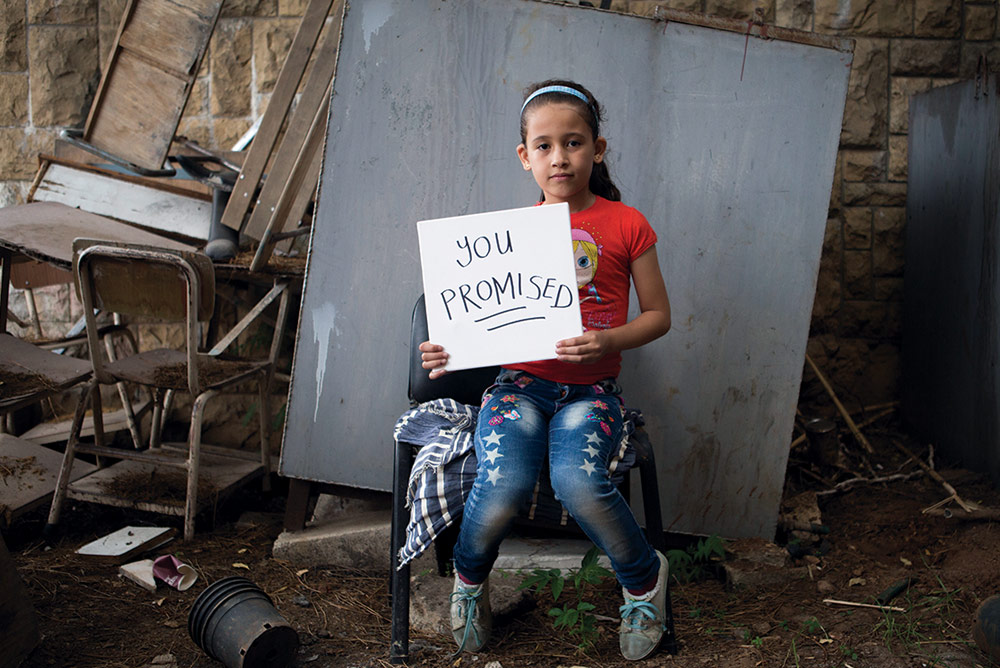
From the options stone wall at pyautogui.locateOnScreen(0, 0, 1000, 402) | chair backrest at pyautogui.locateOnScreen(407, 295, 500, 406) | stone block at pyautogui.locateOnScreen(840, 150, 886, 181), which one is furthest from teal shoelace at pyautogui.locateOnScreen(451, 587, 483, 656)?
stone block at pyautogui.locateOnScreen(840, 150, 886, 181)

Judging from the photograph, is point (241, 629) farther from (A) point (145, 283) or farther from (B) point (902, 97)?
(B) point (902, 97)

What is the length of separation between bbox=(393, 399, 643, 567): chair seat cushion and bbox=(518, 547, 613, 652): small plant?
29 centimetres

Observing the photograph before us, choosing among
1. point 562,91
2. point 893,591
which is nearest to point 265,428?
point 562,91

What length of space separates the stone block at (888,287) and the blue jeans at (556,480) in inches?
102

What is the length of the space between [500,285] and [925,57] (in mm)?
3185

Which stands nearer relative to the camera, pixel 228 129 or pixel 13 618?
pixel 13 618

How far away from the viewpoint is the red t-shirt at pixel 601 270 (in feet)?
7.51

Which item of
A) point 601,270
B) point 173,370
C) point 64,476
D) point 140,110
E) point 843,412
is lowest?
point 64,476

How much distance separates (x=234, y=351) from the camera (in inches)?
172

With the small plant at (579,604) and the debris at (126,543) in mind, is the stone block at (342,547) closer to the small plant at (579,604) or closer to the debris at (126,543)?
the debris at (126,543)

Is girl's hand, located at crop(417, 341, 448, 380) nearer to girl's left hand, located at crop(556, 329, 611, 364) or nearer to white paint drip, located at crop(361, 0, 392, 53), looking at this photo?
girl's left hand, located at crop(556, 329, 611, 364)

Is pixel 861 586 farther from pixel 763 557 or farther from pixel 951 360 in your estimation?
pixel 951 360

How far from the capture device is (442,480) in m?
2.16

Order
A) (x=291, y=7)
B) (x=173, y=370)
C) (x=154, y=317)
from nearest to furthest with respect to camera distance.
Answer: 1. (x=154, y=317)
2. (x=173, y=370)
3. (x=291, y=7)
